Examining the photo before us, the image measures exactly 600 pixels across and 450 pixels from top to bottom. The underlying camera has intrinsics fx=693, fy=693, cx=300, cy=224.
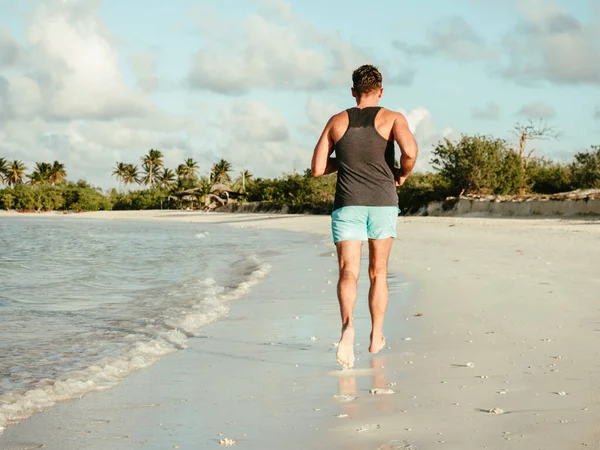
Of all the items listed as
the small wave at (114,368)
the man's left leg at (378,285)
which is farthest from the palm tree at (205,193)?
the man's left leg at (378,285)

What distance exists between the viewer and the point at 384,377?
4480mm

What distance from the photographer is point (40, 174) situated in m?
117

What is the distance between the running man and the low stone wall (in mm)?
30658

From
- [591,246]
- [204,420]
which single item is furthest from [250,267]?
[204,420]

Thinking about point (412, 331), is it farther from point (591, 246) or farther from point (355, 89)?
point (591, 246)

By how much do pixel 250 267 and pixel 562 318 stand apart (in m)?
9.12

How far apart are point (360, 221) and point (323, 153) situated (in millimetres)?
526

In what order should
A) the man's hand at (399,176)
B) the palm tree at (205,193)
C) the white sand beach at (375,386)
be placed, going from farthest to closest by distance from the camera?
the palm tree at (205,193)
the man's hand at (399,176)
the white sand beach at (375,386)

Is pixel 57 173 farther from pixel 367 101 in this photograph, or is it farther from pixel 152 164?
pixel 367 101

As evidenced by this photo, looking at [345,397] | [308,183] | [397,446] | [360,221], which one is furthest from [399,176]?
[308,183]

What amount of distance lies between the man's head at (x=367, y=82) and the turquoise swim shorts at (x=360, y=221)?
0.79 meters

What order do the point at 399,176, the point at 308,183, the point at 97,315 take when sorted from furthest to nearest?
1. the point at 308,183
2. the point at 97,315
3. the point at 399,176

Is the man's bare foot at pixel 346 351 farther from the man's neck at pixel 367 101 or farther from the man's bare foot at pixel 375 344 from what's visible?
the man's neck at pixel 367 101

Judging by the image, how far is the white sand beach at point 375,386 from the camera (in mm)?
3326
